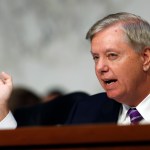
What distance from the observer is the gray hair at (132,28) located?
6.89 feet

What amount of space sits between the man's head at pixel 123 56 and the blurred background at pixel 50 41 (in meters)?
2.17

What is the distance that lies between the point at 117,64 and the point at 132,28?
14 cm

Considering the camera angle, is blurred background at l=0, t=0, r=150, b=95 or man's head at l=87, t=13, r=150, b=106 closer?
man's head at l=87, t=13, r=150, b=106

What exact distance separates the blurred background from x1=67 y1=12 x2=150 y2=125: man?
2.16m

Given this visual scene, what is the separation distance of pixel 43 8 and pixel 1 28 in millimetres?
351

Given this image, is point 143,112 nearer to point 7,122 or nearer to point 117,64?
point 117,64

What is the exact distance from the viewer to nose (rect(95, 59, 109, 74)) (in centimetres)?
204

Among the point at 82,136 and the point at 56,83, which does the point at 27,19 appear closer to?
the point at 56,83

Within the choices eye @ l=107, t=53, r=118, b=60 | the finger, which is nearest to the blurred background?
the finger

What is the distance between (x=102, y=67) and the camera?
2047 mm

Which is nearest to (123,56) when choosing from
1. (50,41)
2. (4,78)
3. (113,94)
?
(113,94)

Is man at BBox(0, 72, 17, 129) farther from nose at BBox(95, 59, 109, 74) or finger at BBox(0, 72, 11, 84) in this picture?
nose at BBox(95, 59, 109, 74)

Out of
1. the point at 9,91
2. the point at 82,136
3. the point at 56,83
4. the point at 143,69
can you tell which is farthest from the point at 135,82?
the point at 56,83

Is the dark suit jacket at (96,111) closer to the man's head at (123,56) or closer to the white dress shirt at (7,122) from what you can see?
the man's head at (123,56)
